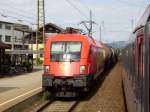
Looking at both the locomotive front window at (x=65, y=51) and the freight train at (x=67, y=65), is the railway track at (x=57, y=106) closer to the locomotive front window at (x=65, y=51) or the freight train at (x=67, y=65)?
the freight train at (x=67, y=65)

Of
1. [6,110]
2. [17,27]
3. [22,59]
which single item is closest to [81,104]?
[6,110]

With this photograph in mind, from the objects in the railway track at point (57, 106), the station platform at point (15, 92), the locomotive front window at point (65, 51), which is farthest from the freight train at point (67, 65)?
the station platform at point (15, 92)

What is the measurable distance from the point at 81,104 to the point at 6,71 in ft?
64.8

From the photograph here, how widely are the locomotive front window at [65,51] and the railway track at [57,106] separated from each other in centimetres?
175

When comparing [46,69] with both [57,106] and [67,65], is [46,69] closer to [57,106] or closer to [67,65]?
[67,65]

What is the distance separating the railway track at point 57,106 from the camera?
1538cm

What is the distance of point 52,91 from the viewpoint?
18234 mm

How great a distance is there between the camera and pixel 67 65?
697 inches

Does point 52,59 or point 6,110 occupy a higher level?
point 52,59

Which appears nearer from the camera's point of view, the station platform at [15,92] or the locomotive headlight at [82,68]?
the station platform at [15,92]

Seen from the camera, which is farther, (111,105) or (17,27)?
(17,27)

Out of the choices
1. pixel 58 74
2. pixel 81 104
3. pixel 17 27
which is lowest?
pixel 81 104

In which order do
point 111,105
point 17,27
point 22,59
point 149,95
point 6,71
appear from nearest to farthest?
point 149,95 < point 111,105 < point 6,71 < point 22,59 < point 17,27

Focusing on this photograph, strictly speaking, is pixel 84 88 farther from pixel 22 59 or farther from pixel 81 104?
pixel 22 59
